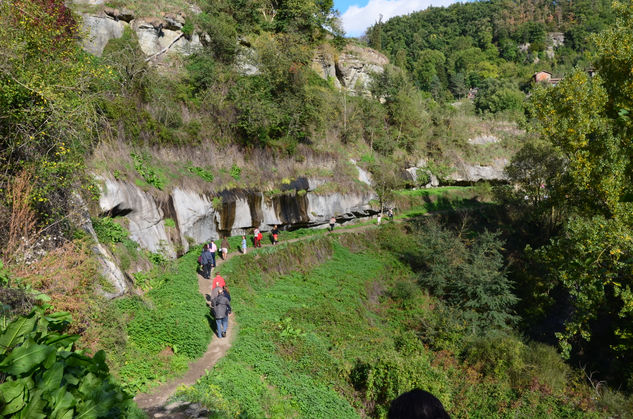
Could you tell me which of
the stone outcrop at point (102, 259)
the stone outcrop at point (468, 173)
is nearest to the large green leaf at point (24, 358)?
the stone outcrop at point (102, 259)

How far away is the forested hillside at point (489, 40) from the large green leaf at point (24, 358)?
84.5 metres

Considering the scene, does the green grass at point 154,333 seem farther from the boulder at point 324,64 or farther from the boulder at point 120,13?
the boulder at point 324,64

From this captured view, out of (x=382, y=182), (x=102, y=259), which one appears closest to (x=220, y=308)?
(x=102, y=259)

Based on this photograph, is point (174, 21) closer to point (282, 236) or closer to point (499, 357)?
point (282, 236)

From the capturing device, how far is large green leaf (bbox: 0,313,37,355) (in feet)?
9.68

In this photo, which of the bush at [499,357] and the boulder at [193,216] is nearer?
the bush at [499,357]

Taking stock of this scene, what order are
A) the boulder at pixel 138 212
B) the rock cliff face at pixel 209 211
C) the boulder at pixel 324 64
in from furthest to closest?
the boulder at pixel 324 64 < the rock cliff face at pixel 209 211 < the boulder at pixel 138 212

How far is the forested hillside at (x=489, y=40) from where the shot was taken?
3787 inches

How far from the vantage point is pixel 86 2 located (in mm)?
22375

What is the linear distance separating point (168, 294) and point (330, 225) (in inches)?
588

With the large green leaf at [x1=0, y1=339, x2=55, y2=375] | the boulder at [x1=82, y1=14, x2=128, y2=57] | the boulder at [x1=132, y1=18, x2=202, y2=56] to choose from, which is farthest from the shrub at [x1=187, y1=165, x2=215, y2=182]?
the large green leaf at [x1=0, y1=339, x2=55, y2=375]

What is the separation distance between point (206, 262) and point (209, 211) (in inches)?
177

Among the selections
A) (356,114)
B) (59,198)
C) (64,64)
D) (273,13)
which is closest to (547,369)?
(59,198)

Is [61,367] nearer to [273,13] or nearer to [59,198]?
[59,198]
